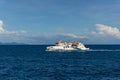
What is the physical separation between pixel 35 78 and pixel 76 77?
34.3 ft

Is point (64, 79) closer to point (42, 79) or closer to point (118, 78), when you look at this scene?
point (42, 79)

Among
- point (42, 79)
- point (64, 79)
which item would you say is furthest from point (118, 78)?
point (42, 79)

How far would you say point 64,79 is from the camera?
7544cm

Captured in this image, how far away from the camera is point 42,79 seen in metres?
75.1

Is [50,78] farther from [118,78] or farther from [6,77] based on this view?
[118,78]

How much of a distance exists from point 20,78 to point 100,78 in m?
19.7

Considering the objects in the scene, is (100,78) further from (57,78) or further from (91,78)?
(57,78)

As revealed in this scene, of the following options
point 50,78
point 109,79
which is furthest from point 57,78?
point 109,79

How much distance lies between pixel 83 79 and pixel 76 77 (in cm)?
381

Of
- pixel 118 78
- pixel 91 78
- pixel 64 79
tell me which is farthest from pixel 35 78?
pixel 118 78

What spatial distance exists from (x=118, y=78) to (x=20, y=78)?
79.0 feet

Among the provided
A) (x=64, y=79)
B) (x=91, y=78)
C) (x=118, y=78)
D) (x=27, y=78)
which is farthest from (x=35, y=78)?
(x=118, y=78)

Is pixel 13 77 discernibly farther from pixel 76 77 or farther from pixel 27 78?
pixel 76 77

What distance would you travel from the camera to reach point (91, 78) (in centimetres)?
7650
